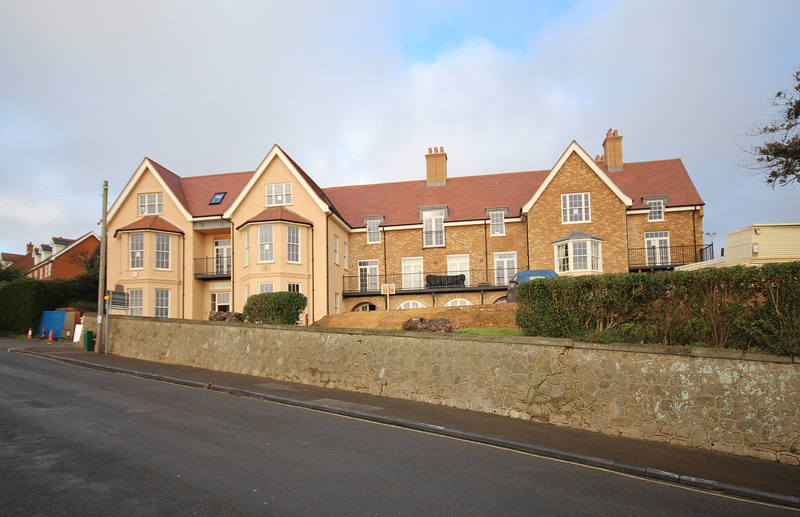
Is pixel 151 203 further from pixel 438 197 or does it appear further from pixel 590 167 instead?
pixel 590 167

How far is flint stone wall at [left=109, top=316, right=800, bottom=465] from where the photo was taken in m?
9.31

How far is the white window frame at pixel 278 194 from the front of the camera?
3145 centimetres

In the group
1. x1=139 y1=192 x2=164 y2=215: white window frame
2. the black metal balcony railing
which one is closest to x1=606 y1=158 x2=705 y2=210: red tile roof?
the black metal balcony railing

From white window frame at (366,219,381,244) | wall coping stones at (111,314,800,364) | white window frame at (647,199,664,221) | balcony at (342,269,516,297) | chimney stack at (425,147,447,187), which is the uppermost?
chimney stack at (425,147,447,187)

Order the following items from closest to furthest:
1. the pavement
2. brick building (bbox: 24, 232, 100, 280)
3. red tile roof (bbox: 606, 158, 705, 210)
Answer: the pavement < red tile roof (bbox: 606, 158, 705, 210) < brick building (bbox: 24, 232, 100, 280)

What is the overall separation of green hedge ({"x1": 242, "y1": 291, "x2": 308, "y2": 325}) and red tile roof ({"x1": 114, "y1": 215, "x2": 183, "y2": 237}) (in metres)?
15.5

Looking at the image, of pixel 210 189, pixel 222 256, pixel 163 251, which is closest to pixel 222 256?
pixel 222 256

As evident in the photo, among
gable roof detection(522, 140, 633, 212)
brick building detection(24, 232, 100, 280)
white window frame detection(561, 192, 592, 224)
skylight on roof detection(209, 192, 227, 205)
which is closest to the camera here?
gable roof detection(522, 140, 633, 212)

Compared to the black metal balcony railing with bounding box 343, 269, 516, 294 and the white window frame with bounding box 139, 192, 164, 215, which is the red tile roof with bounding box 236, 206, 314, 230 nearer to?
the black metal balcony railing with bounding box 343, 269, 516, 294

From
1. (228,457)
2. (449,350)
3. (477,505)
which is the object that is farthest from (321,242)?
(477,505)

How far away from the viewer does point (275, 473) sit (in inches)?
292

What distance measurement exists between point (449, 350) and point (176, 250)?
2494 cm

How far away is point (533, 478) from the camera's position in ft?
25.9

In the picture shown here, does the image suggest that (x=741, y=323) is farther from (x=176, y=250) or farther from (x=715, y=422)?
(x=176, y=250)
